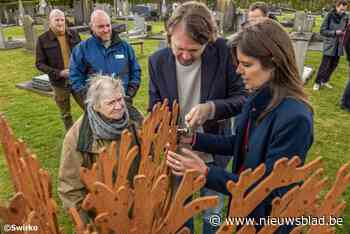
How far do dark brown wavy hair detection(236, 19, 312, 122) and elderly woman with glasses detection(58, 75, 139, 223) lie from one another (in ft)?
2.97

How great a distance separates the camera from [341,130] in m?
5.38

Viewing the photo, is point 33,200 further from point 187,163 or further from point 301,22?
point 301,22

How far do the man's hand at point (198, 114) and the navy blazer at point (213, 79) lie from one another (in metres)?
0.07

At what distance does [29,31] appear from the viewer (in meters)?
9.66

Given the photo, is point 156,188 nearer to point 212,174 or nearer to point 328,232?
point 212,174

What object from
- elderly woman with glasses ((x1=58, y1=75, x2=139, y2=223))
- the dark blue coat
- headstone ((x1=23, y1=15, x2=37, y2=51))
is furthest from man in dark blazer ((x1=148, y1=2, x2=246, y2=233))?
headstone ((x1=23, y1=15, x2=37, y2=51))

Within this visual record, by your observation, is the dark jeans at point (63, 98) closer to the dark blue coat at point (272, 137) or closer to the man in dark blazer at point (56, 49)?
the man in dark blazer at point (56, 49)

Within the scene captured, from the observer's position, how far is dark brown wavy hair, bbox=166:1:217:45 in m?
1.67

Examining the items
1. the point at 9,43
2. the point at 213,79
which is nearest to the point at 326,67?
the point at 213,79

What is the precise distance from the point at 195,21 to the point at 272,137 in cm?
70

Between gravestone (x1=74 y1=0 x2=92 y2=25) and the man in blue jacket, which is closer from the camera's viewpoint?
the man in blue jacket

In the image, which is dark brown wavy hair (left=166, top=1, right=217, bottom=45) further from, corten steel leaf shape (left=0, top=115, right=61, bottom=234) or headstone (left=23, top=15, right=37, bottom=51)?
headstone (left=23, top=15, right=37, bottom=51)

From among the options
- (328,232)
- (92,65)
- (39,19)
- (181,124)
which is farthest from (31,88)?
(39,19)

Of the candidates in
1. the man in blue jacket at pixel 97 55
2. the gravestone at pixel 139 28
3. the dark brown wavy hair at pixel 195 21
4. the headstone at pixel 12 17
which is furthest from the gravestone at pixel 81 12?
the dark brown wavy hair at pixel 195 21
